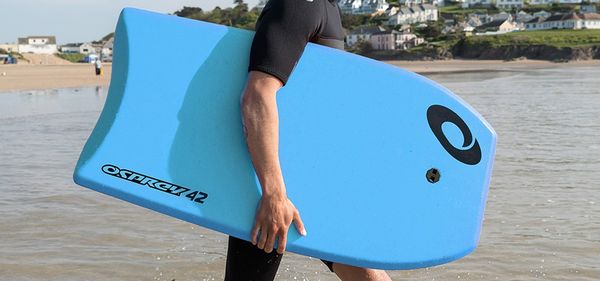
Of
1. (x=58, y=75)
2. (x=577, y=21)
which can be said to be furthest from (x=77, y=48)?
(x=58, y=75)

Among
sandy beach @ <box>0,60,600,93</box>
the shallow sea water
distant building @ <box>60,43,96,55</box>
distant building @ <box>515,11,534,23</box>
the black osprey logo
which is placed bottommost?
distant building @ <box>60,43,96,55</box>

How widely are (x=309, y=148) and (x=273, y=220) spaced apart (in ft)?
0.80

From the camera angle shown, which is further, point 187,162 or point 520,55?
point 520,55

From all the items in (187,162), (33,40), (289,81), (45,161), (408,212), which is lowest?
(33,40)

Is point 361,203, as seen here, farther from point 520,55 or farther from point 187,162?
point 520,55

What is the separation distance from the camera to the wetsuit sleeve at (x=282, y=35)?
1796 mm

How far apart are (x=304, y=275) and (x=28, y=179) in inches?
132

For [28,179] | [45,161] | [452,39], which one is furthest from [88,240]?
[452,39]

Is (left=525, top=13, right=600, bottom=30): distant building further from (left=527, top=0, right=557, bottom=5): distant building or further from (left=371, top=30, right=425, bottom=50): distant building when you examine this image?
(left=527, top=0, right=557, bottom=5): distant building

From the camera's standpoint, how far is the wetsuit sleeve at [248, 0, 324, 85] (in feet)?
5.89

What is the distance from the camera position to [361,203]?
204 cm

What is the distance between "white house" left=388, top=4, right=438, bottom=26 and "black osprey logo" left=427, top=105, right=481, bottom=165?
11560cm

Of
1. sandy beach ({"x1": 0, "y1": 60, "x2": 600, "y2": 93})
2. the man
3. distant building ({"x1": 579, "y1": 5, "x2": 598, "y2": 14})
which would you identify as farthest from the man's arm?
distant building ({"x1": 579, "y1": 5, "x2": 598, "y2": 14})

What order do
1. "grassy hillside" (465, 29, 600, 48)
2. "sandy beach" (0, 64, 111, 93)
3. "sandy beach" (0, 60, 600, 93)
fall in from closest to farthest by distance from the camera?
"sandy beach" (0, 64, 111, 93), "sandy beach" (0, 60, 600, 93), "grassy hillside" (465, 29, 600, 48)
